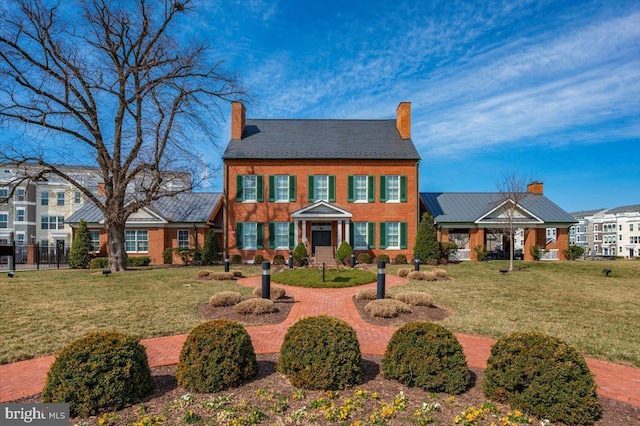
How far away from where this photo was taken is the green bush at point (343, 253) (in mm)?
20469

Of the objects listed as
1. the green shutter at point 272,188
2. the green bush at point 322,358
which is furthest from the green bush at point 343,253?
the green bush at point 322,358

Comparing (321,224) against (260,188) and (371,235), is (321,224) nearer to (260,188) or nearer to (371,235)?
(371,235)

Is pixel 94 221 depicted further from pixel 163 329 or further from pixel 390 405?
pixel 390 405

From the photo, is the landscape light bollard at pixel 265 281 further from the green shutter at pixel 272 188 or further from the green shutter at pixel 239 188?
the green shutter at pixel 239 188

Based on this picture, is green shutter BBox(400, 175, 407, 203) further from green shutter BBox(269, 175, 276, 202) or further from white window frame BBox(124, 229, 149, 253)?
white window frame BBox(124, 229, 149, 253)

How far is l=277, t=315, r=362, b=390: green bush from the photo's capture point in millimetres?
4141

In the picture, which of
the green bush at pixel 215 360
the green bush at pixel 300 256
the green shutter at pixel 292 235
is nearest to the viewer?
the green bush at pixel 215 360

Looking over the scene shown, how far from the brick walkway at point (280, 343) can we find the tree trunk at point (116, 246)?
1342cm

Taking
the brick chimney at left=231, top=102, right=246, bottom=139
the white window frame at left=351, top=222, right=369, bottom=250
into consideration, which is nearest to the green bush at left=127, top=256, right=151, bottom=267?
the brick chimney at left=231, top=102, right=246, bottom=139

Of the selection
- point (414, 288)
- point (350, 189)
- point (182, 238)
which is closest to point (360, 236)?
point (350, 189)

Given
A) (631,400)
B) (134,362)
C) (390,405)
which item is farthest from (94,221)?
(631,400)

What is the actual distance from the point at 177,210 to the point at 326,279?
16014 mm

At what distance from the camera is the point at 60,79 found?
16031 millimetres

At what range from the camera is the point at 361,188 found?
23.0 metres
